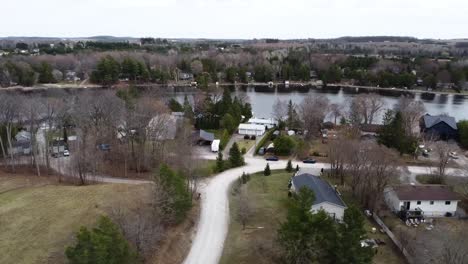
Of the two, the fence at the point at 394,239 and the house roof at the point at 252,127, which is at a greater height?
the house roof at the point at 252,127

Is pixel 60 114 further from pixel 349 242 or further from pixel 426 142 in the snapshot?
pixel 426 142

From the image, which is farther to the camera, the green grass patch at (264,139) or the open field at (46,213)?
the green grass patch at (264,139)

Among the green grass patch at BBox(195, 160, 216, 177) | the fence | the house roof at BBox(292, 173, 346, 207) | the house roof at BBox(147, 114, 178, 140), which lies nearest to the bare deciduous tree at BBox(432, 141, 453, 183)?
the fence

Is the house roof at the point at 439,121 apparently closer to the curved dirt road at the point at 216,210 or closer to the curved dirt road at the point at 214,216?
the curved dirt road at the point at 216,210

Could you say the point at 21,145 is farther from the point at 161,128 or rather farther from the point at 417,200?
the point at 417,200

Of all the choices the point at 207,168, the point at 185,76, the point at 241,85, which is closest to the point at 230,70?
the point at 241,85

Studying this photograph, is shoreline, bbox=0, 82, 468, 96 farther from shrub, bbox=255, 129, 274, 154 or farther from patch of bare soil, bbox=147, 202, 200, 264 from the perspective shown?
patch of bare soil, bbox=147, 202, 200, 264

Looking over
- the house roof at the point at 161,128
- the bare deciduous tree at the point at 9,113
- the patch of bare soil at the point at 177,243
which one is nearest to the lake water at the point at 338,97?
the house roof at the point at 161,128
